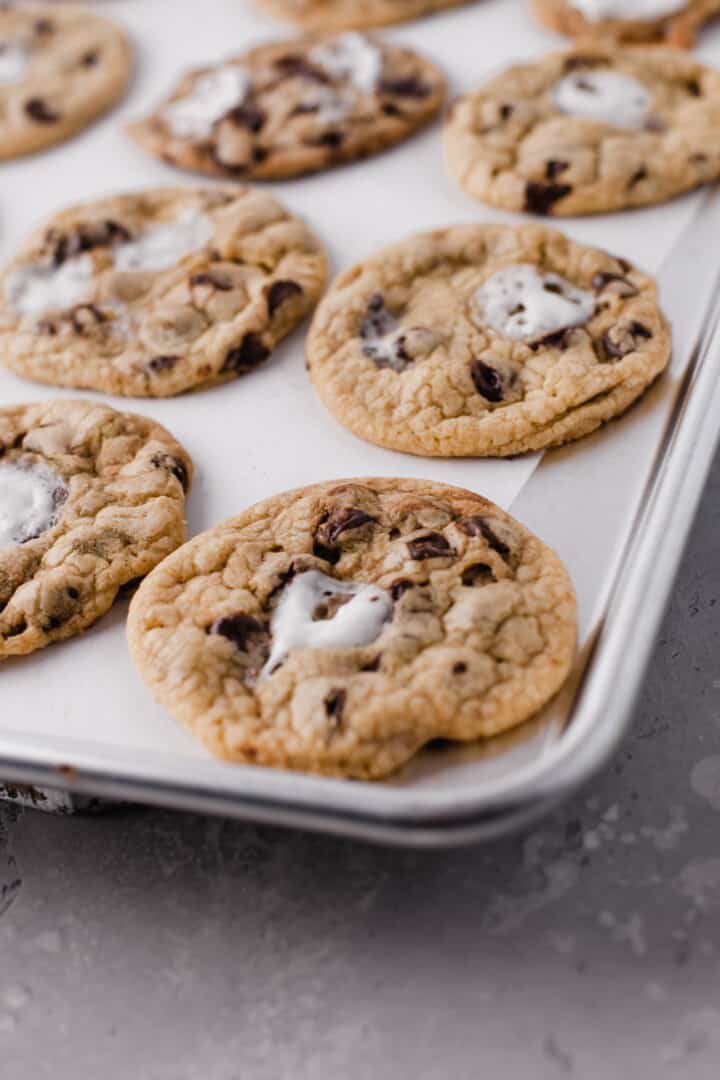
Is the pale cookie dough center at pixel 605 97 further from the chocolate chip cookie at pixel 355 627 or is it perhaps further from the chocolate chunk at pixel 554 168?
the chocolate chip cookie at pixel 355 627

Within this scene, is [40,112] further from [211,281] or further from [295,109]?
[211,281]

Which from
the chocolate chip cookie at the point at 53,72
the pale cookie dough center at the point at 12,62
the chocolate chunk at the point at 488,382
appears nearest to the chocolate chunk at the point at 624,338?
the chocolate chunk at the point at 488,382

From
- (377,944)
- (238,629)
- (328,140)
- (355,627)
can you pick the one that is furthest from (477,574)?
(328,140)

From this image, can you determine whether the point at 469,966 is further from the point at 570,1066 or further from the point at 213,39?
the point at 213,39

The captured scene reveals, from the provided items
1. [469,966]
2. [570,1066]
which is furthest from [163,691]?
[570,1066]

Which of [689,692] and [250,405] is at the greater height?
[250,405]

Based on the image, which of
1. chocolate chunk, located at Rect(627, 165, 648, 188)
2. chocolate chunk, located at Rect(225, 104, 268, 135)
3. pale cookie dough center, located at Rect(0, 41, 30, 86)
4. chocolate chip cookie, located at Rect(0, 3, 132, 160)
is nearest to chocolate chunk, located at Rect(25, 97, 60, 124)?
chocolate chip cookie, located at Rect(0, 3, 132, 160)
